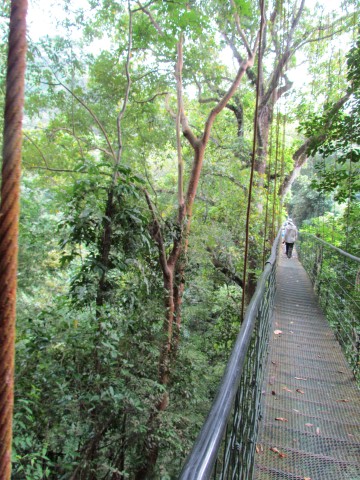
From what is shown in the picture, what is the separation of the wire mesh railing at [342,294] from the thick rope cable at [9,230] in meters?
3.30

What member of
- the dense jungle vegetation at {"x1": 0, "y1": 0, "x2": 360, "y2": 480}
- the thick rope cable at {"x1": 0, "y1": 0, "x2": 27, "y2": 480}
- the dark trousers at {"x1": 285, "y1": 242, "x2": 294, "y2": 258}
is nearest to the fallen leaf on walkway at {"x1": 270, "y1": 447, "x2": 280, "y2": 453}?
the dense jungle vegetation at {"x1": 0, "y1": 0, "x2": 360, "y2": 480}

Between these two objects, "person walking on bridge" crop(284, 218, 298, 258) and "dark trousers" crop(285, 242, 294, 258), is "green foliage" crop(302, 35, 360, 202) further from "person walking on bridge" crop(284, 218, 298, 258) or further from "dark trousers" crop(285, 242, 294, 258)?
"dark trousers" crop(285, 242, 294, 258)

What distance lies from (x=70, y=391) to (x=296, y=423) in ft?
5.90

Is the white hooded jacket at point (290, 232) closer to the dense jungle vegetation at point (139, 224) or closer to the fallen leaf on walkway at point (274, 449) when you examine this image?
the dense jungle vegetation at point (139, 224)

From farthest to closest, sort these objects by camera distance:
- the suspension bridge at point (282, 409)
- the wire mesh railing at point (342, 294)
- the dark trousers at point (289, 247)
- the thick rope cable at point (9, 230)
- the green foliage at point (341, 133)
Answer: the dark trousers at point (289, 247)
the green foliage at point (341, 133)
the wire mesh railing at point (342, 294)
the suspension bridge at point (282, 409)
the thick rope cable at point (9, 230)

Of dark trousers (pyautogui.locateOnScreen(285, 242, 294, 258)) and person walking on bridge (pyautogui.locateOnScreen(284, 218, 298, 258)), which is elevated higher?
person walking on bridge (pyautogui.locateOnScreen(284, 218, 298, 258))

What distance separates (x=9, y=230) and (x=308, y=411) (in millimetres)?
2801

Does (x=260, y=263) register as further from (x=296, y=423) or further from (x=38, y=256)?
(x=296, y=423)

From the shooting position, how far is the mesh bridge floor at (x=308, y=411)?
202cm

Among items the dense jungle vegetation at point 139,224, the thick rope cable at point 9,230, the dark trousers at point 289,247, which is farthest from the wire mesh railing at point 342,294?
the dark trousers at point 289,247

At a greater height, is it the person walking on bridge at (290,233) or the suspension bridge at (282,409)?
the person walking on bridge at (290,233)

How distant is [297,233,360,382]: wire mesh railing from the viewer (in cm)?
A: 342

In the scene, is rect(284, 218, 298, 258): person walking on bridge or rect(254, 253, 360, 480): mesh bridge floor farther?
rect(284, 218, 298, 258): person walking on bridge

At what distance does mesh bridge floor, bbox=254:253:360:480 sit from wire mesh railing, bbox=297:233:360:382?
0.13 metres
